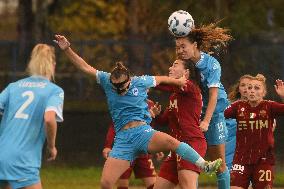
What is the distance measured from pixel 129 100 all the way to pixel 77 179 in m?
7.01

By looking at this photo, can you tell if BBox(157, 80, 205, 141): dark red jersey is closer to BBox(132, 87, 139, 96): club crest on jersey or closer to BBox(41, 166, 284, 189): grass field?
BBox(132, 87, 139, 96): club crest on jersey

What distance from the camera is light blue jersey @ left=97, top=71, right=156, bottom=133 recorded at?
11.9 metres

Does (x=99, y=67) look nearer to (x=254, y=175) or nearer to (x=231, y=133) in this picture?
(x=231, y=133)

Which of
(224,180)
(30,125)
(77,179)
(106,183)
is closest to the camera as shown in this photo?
(30,125)

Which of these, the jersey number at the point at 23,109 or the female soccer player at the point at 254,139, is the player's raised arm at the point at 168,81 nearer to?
the female soccer player at the point at 254,139

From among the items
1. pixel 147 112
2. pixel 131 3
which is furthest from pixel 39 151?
pixel 131 3

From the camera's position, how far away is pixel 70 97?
21.4 metres

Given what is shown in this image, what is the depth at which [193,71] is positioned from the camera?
1288 centimetres

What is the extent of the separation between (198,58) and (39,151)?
309cm

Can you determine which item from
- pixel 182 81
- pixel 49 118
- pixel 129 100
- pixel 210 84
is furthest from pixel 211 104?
pixel 49 118

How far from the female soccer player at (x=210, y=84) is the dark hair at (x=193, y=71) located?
0.15ft

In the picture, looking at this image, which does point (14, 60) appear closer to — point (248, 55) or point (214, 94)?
point (248, 55)

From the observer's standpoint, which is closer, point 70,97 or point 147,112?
point 147,112

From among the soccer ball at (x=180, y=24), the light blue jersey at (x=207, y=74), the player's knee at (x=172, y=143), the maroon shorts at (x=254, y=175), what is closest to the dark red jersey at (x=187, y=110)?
the player's knee at (x=172, y=143)
